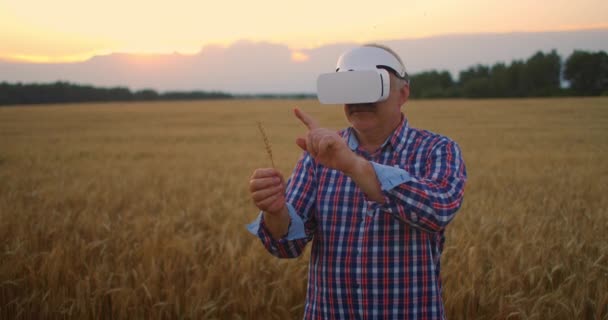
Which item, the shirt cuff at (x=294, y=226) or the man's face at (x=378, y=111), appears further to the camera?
the shirt cuff at (x=294, y=226)

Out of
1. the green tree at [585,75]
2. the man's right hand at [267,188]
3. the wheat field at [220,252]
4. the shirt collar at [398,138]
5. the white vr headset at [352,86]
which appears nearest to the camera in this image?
the white vr headset at [352,86]

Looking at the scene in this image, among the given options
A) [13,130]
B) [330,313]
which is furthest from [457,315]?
[13,130]

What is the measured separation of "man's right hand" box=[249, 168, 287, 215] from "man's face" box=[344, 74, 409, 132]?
0.26 m

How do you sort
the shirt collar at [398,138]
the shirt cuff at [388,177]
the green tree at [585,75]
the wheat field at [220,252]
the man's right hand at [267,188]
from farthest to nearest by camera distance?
the green tree at [585,75]
the wheat field at [220,252]
the shirt collar at [398,138]
the man's right hand at [267,188]
the shirt cuff at [388,177]

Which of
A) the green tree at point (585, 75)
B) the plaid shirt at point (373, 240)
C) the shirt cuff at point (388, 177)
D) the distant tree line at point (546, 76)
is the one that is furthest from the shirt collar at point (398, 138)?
the green tree at point (585, 75)

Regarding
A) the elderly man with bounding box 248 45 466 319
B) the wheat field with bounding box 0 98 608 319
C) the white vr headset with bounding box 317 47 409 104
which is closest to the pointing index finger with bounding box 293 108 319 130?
the elderly man with bounding box 248 45 466 319

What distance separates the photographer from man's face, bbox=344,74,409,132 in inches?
48.3

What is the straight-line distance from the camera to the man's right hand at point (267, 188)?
1221mm

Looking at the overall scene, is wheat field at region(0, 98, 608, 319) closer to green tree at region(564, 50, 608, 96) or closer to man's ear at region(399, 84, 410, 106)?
green tree at region(564, 50, 608, 96)

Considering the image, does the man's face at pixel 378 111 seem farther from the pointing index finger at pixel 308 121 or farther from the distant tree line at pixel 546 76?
the distant tree line at pixel 546 76

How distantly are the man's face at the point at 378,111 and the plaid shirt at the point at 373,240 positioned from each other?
0.08m

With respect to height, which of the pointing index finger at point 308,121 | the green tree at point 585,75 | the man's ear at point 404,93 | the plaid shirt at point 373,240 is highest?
the green tree at point 585,75

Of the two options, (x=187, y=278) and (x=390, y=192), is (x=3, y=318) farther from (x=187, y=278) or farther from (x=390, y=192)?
(x=390, y=192)

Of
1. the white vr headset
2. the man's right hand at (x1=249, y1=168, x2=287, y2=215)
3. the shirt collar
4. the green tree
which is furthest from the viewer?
the green tree
